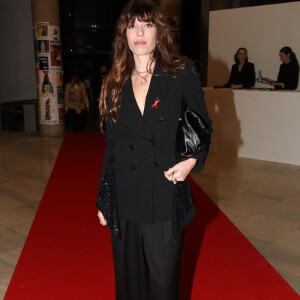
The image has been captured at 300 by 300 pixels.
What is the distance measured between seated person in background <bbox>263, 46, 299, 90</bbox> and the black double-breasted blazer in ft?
20.1

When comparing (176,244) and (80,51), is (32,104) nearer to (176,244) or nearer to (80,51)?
(80,51)

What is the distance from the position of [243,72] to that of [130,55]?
643cm

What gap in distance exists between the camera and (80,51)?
15.1 m

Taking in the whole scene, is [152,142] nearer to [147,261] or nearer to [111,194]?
[111,194]

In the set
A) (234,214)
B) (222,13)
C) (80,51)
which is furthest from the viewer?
(80,51)

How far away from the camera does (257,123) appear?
742cm

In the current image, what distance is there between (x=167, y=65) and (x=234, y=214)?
3.12m

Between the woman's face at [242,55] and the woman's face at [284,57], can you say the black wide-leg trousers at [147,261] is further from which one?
the woman's face at [242,55]

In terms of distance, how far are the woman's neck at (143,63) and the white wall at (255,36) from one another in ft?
21.8

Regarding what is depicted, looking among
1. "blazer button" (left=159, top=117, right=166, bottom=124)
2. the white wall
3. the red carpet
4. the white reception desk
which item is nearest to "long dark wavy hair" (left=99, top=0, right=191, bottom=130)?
"blazer button" (left=159, top=117, right=166, bottom=124)

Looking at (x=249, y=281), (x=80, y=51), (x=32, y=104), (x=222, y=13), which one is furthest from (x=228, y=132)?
(x=80, y=51)

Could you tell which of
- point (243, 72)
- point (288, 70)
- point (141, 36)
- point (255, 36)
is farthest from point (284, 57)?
point (141, 36)

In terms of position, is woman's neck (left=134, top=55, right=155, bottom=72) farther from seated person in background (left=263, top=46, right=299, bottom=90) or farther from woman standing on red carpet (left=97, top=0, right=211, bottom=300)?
seated person in background (left=263, top=46, right=299, bottom=90)

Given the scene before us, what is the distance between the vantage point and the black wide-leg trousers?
214 centimetres
